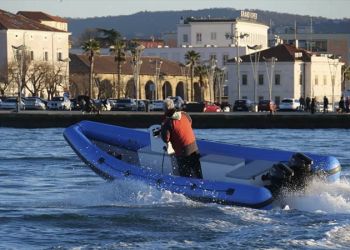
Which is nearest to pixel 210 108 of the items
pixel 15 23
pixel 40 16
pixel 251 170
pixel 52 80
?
pixel 52 80

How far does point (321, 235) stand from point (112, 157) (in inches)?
233

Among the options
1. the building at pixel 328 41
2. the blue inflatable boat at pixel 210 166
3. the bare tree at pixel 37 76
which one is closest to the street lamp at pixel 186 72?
the bare tree at pixel 37 76

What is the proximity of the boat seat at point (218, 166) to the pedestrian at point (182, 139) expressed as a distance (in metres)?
0.26

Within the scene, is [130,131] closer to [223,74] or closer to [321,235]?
[321,235]

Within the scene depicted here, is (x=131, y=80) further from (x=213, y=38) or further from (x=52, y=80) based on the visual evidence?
(x=213, y=38)

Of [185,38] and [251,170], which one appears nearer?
[251,170]

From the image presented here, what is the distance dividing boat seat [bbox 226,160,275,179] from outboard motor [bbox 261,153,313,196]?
572mm

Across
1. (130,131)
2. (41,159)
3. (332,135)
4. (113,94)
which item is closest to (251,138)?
(332,135)

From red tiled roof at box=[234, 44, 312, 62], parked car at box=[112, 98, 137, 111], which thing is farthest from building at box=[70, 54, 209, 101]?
parked car at box=[112, 98, 137, 111]

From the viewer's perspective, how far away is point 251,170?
1986 cm

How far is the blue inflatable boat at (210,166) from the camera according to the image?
18.9m

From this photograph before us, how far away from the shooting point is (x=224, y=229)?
1748 centimetres

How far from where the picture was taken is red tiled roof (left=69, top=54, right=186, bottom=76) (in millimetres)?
122312

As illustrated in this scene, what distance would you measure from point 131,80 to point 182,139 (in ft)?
345
